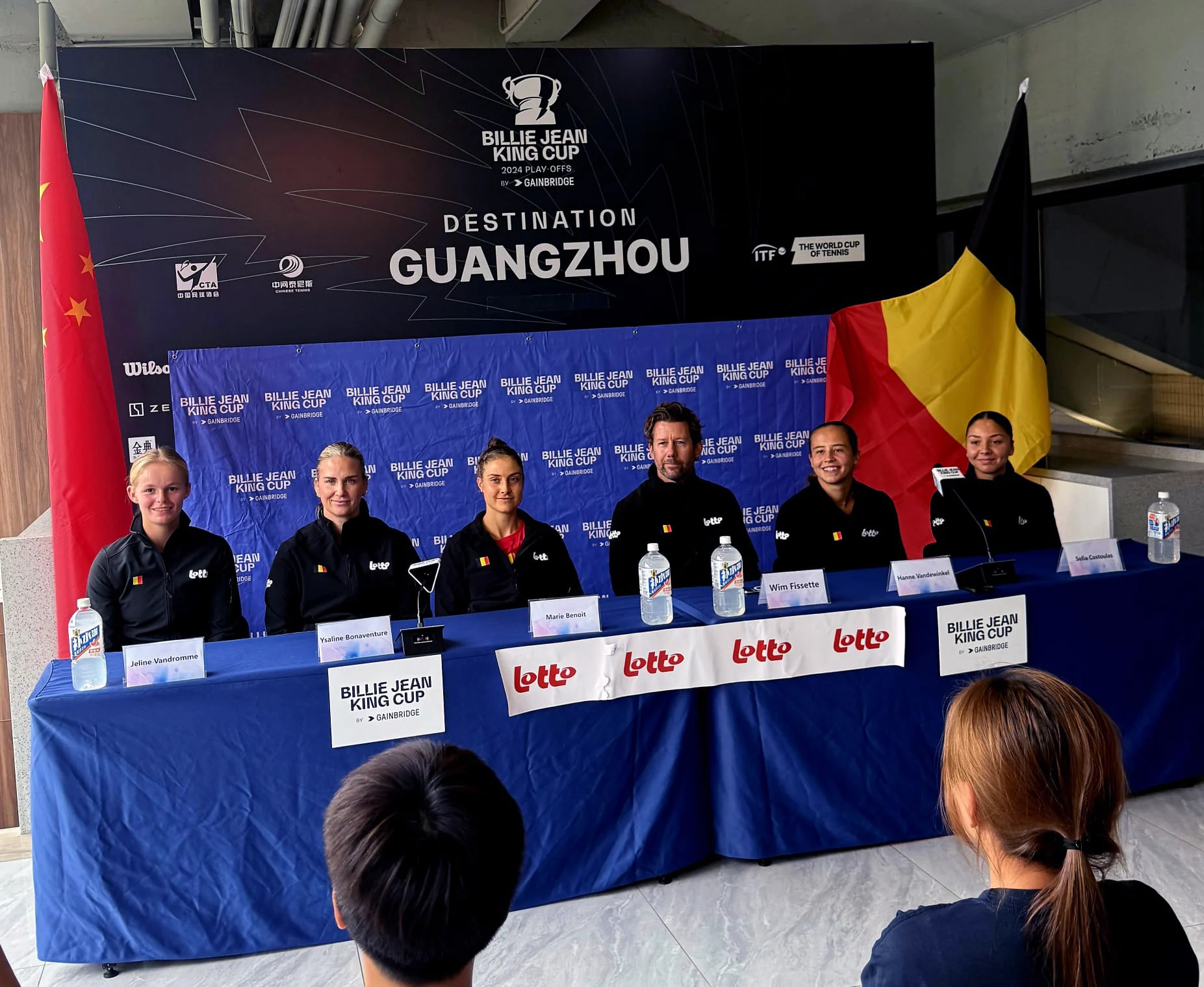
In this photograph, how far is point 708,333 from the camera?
480 cm

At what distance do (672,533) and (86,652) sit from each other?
1.79 meters

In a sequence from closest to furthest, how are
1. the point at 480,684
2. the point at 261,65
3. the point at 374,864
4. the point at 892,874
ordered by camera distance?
the point at 374,864 < the point at 480,684 < the point at 892,874 < the point at 261,65

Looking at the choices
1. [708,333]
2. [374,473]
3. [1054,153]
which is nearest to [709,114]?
[708,333]

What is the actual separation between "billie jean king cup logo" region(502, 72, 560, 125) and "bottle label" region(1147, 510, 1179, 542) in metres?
2.94

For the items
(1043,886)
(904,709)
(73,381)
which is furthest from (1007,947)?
(73,381)

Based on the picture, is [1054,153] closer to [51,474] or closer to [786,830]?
[786,830]

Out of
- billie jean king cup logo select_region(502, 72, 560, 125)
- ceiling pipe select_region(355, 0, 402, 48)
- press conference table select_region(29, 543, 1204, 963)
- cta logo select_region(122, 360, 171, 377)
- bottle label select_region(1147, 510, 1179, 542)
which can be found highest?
ceiling pipe select_region(355, 0, 402, 48)

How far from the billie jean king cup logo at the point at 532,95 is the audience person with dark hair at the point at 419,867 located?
4.07m

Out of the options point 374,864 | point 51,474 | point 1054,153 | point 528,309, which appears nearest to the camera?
point 374,864

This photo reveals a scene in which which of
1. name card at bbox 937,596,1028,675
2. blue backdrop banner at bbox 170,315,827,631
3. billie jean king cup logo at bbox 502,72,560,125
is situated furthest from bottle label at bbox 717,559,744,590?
billie jean king cup logo at bbox 502,72,560,125

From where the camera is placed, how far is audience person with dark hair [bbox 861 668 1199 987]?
3.41ft

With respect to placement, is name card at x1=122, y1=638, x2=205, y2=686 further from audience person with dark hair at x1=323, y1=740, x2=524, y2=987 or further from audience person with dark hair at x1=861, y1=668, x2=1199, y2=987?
audience person with dark hair at x1=861, y1=668, x2=1199, y2=987

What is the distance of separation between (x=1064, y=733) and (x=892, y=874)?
194cm

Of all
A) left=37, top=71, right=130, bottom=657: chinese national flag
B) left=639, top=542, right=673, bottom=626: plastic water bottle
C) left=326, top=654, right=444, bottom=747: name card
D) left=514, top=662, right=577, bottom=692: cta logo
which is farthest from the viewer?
left=37, top=71, right=130, bottom=657: chinese national flag
